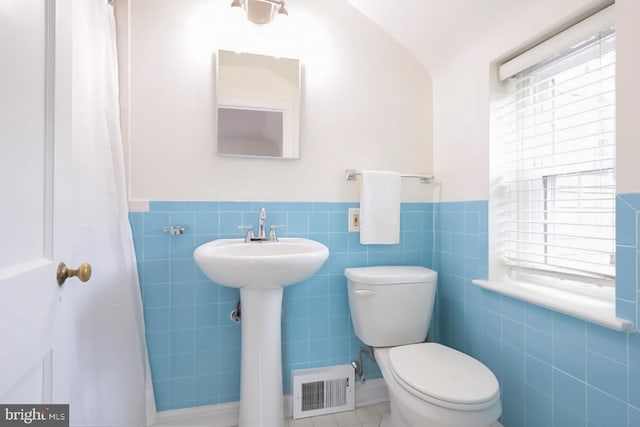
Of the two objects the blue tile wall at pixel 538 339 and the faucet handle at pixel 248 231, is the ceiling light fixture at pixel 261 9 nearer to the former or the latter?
the faucet handle at pixel 248 231

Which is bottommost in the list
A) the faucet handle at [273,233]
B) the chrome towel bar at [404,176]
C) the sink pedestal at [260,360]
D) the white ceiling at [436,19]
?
the sink pedestal at [260,360]

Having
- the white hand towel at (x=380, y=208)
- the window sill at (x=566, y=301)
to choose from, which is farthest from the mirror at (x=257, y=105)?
the window sill at (x=566, y=301)

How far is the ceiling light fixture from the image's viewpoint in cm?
142

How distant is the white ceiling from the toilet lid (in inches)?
54.5

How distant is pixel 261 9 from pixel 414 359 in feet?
5.58

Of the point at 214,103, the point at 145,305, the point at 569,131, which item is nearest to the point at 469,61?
the point at 569,131

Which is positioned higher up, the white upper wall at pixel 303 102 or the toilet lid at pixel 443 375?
the white upper wall at pixel 303 102

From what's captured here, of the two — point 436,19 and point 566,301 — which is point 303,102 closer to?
point 436,19

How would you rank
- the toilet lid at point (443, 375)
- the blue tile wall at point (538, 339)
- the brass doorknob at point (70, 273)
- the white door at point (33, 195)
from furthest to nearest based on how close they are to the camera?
1. the toilet lid at point (443, 375)
2. the blue tile wall at point (538, 339)
3. the brass doorknob at point (70, 273)
4. the white door at point (33, 195)

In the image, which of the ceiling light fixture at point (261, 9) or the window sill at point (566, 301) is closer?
the window sill at point (566, 301)

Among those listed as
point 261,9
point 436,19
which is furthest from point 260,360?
point 436,19

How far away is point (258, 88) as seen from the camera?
4.94 ft

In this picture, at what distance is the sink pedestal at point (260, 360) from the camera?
127 centimetres

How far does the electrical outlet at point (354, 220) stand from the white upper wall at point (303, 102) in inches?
2.8
